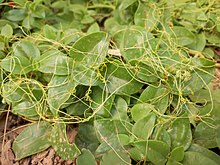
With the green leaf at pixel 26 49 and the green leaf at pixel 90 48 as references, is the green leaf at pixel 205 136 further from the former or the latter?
the green leaf at pixel 26 49

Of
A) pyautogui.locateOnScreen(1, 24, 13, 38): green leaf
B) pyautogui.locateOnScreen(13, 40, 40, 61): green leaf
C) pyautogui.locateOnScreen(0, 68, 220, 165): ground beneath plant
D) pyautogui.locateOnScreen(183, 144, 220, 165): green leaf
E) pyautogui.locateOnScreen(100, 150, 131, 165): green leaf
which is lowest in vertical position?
pyautogui.locateOnScreen(0, 68, 220, 165): ground beneath plant

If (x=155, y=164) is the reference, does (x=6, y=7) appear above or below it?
above

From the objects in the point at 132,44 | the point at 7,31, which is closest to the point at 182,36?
the point at 132,44

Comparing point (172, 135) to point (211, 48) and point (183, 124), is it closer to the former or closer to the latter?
point (183, 124)

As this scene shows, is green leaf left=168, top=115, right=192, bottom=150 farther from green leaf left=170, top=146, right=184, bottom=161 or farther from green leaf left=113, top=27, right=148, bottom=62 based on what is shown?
green leaf left=113, top=27, right=148, bottom=62

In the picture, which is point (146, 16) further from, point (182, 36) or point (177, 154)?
point (177, 154)

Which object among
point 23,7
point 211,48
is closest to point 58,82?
point 23,7

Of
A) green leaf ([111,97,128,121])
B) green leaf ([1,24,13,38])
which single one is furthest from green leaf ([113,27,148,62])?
green leaf ([1,24,13,38])
